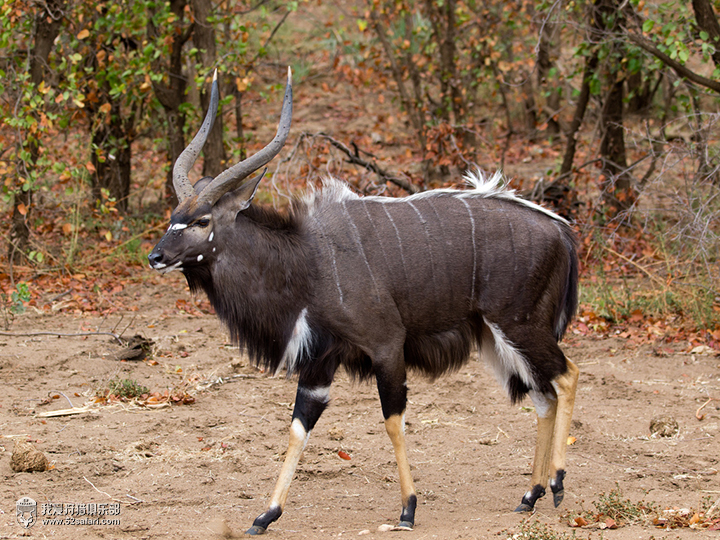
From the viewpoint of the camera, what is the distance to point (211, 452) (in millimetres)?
4844

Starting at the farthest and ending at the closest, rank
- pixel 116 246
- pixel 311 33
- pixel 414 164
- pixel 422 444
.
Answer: pixel 311 33, pixel 414 164, pixel 116 246, pixel 422 444

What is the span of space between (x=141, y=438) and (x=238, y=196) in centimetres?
182

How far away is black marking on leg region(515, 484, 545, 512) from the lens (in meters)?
4.20

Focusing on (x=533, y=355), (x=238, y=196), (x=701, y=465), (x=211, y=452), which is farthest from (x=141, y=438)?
(x=701, y=465)

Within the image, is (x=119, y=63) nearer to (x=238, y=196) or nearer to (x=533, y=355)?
(x=238, y=196)

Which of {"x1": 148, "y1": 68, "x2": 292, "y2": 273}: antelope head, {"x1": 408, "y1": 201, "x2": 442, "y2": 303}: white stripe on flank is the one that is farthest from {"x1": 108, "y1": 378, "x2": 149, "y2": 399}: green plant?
{"x1": 408, "y1": 201, "x2": 442, "y2": 303}: white stripe on flank

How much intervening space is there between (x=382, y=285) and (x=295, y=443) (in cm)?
95

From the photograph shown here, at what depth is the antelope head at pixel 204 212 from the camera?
13.0 feet

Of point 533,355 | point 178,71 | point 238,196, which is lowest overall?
point 533,355

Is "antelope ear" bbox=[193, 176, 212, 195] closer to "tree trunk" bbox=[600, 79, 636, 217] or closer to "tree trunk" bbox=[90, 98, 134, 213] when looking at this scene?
"tree trunk" bbox=[90, 98, 134, 213]

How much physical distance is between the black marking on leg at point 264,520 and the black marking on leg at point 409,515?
0.63 m

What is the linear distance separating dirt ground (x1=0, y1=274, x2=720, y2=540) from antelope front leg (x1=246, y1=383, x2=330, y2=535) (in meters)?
0.13

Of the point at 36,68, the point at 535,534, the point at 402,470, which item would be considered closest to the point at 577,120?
the point at 36,68

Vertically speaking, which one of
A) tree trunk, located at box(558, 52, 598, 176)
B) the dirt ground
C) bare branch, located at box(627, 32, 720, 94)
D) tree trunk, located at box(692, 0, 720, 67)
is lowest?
the dirt ground
